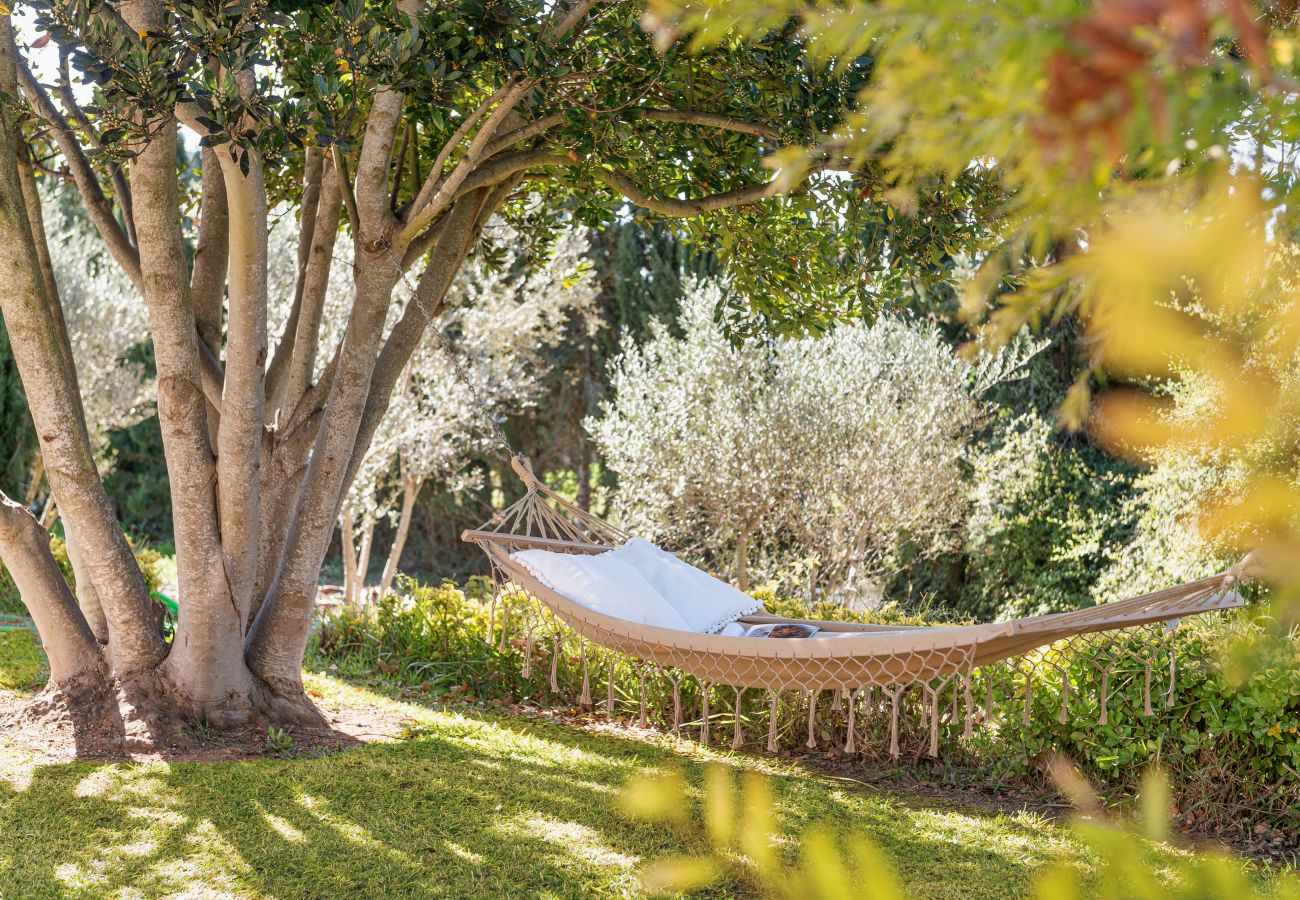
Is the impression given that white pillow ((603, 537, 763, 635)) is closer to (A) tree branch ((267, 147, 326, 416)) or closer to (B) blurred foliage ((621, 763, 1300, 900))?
(A) tree branch ((267, 147, 326, 416))

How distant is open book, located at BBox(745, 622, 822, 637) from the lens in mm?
3824

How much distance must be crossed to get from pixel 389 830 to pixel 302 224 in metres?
2.94

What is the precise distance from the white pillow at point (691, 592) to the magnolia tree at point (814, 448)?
2.96 meters

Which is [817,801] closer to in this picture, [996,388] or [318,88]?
[318,88]

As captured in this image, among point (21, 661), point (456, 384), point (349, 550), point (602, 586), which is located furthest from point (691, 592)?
point (349, 550)

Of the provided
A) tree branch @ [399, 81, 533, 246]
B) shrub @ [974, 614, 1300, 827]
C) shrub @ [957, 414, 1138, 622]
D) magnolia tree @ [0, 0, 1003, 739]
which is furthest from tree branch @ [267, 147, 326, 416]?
shrub @ [957, 414, 1138, 622]

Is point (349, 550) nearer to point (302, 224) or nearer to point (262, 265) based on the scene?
point (302, 224)

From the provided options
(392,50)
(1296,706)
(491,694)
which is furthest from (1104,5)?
(491,694)

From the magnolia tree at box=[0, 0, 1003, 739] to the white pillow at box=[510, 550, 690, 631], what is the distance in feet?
3.29

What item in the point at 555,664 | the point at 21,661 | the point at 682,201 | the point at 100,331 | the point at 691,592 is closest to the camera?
the point at 682,201

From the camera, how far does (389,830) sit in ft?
10.5

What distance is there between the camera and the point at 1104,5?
419 millimetres

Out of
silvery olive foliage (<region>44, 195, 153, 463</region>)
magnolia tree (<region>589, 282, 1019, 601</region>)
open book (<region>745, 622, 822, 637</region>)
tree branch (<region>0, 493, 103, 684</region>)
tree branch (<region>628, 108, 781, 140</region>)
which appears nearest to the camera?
tree branch (<region>628, 108, 781, 140</region>)

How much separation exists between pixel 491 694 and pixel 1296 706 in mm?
3700
